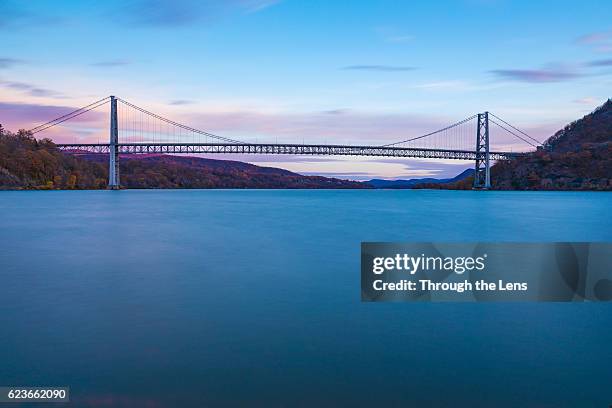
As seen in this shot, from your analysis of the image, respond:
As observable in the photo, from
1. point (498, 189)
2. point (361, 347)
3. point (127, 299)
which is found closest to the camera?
point (361, 347)

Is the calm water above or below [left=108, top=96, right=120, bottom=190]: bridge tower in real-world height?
below

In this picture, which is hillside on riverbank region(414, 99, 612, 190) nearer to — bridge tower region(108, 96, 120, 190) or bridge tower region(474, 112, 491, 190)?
bridge tower region(474, 112, 491, 190)

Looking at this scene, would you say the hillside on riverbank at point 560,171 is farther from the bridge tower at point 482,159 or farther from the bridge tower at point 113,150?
the bridge tower at point 113,150

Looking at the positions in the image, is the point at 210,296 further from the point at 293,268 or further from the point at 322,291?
the point at 293,268

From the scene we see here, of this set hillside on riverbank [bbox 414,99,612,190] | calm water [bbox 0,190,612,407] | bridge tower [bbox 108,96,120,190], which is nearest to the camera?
calm water [bbox 0,190,612,407]

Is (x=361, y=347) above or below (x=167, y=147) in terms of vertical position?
below

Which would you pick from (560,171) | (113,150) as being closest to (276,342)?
(113,150)

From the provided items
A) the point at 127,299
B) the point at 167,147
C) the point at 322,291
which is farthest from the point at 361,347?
the point at 167,147

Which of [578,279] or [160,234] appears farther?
[160,234]

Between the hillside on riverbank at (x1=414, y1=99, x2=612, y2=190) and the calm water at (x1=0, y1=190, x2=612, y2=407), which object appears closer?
the calm water at (x1=0, y1=190, x2=612, y2=407)

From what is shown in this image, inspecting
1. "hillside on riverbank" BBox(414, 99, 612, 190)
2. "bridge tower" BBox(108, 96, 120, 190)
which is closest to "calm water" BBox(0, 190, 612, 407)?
"bridge tower" BBox(108, 96, 120, 190)

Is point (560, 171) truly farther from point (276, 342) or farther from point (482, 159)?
point (276, 342)
